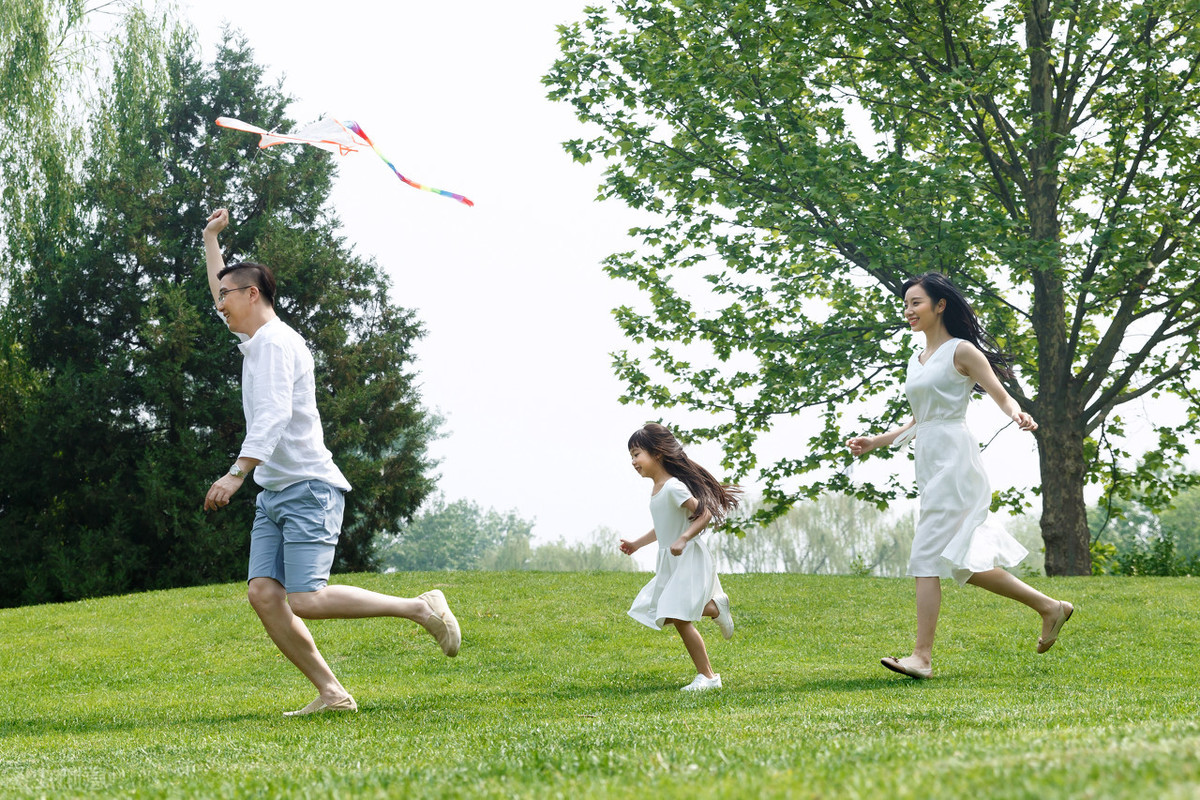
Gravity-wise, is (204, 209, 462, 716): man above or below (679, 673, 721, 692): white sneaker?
above

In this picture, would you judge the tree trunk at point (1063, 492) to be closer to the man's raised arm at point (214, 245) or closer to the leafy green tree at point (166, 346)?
the man's raised arm at point (214, 245)

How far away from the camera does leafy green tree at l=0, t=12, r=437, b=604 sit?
77.8 feet

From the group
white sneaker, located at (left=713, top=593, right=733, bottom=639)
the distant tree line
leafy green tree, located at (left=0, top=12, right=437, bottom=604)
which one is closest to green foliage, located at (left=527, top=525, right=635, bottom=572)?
the distant tree line

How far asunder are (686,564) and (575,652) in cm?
363

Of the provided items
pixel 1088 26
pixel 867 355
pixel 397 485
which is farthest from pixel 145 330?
pixel 1088 26

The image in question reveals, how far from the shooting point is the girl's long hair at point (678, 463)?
7262 millimetres

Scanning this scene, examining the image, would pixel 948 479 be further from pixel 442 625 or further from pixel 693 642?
pixel 442 625

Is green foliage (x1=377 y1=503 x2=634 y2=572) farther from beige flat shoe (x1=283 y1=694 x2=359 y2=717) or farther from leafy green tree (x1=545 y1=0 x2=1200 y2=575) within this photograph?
beige flat shoe (x1=283 y1=694 x2=359 y2=717)

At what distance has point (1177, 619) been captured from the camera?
1141 centimetres

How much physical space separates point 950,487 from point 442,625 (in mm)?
3293

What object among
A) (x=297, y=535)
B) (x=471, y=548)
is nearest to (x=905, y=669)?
(x=297, y=535)

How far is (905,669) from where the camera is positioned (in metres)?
6.78

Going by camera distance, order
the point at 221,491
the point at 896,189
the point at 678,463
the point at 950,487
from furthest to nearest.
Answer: the point at 896,189, the point at 678,463, the point at 950,487, the point at 221,491

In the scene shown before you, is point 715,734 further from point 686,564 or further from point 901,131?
point 901,131
